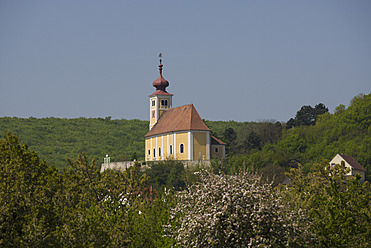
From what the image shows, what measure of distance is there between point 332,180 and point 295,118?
98491 mm

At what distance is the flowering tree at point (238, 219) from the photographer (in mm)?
21484

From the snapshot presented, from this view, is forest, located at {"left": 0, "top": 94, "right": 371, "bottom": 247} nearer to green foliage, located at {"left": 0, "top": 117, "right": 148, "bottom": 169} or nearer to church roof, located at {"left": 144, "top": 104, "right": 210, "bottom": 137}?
church roof, located at {"left": 144, "top": 104, "right": 210, "bottom": 137}

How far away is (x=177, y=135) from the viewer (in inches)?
3295

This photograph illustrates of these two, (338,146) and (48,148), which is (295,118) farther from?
(48,148)

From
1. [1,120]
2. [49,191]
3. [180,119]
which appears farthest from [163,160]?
[1,120]

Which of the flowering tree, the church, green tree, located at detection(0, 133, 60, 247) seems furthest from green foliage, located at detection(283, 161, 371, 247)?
the church

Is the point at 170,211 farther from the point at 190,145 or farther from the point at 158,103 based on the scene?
Answer: the point at 158,103

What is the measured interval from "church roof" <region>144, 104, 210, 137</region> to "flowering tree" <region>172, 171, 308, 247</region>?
59.9m

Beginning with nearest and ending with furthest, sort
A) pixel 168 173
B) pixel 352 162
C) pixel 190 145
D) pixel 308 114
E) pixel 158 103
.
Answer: pixel 168 173
pixel 190 145
pixel 352 162
pixel 158 103
pixel 308 114

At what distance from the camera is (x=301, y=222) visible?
2247cm

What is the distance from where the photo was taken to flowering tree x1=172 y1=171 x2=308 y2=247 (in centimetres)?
2148

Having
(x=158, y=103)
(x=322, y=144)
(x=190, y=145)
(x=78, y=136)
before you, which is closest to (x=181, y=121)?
(x=190, y=145)

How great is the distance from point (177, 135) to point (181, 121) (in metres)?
1.99

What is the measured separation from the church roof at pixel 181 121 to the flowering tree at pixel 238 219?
59.9 m
